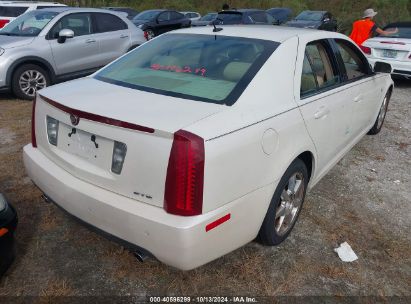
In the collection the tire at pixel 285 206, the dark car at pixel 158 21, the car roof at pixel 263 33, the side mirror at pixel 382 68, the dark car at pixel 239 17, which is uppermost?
the car roof at pixel 263 33

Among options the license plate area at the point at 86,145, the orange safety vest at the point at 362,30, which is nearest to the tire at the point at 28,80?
the license plate area at the point at 86,145

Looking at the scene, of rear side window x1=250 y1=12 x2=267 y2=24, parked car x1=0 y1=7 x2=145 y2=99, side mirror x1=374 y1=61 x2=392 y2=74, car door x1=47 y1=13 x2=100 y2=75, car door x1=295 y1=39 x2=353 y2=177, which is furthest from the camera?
rear side window x1=250 y1=12 x2=267 y2=24

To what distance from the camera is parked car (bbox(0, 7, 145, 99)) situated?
675cm

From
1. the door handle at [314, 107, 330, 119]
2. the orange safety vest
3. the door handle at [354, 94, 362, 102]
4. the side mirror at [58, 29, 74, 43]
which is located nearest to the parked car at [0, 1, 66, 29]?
the side mirror at [58, 29, 74, 43]

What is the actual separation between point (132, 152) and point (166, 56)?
1.38m

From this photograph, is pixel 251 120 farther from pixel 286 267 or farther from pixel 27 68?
pixel 27 68

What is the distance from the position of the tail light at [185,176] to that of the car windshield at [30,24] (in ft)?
20.8

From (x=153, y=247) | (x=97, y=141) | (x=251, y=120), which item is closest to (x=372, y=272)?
(x=251, y=120)

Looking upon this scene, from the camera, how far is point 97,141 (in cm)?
Result: 221

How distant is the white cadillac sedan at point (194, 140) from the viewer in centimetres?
201

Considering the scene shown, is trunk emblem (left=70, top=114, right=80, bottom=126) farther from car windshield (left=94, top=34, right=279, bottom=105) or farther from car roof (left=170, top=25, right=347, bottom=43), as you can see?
car roof (left=170, top=25, right=347, bottom=43)

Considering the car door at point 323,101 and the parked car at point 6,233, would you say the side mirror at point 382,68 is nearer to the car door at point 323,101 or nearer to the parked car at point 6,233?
the car door at point 323,101

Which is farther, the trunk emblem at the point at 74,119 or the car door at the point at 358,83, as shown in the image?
the car door at the point at 358,83

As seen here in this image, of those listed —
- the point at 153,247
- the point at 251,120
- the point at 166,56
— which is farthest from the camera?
the point at 166,56
